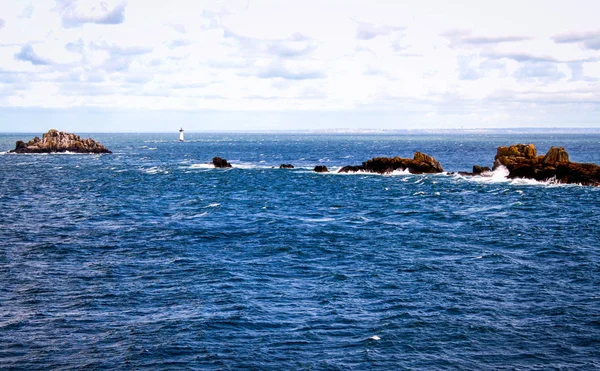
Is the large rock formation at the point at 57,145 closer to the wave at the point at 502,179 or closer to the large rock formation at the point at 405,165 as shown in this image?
the large rock formation at the point at 405,165

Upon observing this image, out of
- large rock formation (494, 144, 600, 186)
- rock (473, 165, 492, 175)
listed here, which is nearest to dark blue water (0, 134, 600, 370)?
large rock formation (494, 144, 600, 186)

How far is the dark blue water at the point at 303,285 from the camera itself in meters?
23.7

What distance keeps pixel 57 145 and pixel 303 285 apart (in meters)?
172

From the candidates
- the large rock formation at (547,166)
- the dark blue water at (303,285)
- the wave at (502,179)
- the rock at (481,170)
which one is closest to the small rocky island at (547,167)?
the large rock formation at (547,166)

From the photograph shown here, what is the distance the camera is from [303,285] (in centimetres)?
3328

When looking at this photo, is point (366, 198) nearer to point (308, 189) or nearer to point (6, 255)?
point (308, 189)

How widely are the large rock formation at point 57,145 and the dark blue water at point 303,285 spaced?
12573cm

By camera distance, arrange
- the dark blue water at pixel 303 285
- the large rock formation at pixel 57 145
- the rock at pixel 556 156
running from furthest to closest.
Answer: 1. the large rock formation at pixel 57 145
2. the rock at pixel 556 156
3. the dark blue water at pixel 303 285

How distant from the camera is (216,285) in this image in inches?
1316

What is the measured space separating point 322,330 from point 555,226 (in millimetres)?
33393

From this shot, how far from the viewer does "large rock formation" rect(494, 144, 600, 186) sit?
7996 cm

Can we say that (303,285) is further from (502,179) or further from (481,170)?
(481,170)

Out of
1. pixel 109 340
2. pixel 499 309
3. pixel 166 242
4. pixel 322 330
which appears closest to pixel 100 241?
pixel 166 242

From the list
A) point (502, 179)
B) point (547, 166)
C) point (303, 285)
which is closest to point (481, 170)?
point (502, 179)
